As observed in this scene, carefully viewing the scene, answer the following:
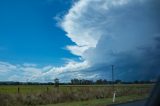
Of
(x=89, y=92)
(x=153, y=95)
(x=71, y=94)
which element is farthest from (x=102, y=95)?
(x=153, y=95)

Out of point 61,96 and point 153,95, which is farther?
point 61,96

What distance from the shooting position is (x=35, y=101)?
1325 inches

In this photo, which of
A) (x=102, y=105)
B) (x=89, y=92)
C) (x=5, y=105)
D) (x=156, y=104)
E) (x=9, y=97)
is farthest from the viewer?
(x=89, y=92)

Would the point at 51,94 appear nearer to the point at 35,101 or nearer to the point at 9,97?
the point at 35,101

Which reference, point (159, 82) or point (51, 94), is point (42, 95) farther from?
point (159, 82)

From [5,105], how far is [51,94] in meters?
7.65

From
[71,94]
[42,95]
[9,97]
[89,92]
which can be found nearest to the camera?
[9,97]

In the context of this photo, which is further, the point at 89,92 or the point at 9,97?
the point at 89,92

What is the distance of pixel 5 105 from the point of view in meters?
29.7

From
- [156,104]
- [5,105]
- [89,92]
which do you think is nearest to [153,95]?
[156,104]

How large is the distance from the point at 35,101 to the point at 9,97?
286 centimetres

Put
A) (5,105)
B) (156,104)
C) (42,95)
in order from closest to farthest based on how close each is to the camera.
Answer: (156,104) < (5,105) < (42,95)

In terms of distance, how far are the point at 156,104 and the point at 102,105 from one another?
25926mm

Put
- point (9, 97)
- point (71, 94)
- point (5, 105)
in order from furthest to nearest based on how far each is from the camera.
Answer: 1. point (71, 94)
2. point (9, 97)
3. point (5, 105)
